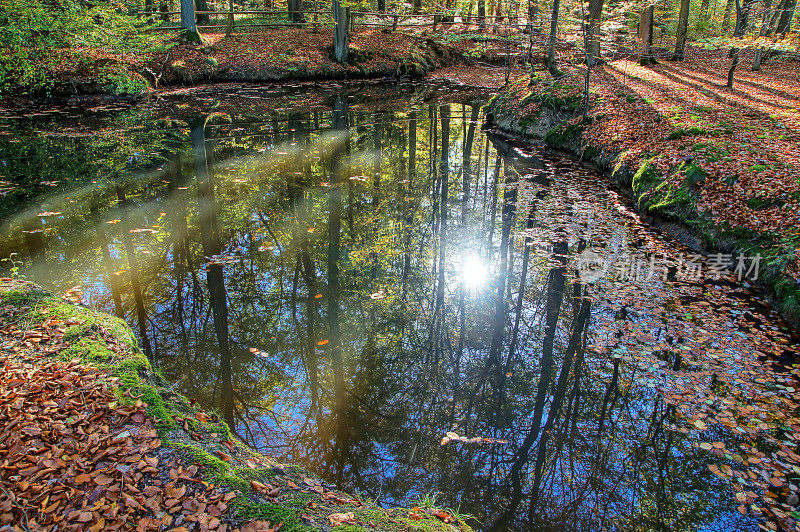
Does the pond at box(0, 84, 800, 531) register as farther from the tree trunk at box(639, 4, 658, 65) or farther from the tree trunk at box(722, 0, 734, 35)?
the tree trunk at box(722, 0, 734, 35)

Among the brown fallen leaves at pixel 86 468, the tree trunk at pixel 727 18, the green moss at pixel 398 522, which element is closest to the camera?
the brown fallen leaves at pixel 86 468

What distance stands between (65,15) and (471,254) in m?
20.0

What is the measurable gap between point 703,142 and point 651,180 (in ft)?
4.52

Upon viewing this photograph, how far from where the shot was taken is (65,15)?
17.6 metres

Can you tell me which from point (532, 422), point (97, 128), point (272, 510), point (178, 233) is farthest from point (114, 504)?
point (97, 128)

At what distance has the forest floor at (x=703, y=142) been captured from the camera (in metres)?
6.58

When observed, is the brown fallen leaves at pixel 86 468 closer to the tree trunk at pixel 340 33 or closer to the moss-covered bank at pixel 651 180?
the moss-covered bank at pixel 651 180

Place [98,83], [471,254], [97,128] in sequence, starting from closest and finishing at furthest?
1. [471,254]
2. [97,128]
3. [98,83]

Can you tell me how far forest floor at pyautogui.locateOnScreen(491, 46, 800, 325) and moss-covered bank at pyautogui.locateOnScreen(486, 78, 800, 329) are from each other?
2 centimetres

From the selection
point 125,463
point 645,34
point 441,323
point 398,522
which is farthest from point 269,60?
point 398,522

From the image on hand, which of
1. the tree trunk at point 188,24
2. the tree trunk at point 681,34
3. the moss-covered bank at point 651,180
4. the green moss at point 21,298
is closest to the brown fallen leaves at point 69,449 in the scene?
the green moss at point 21,298

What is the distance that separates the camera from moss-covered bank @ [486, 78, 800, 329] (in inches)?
237

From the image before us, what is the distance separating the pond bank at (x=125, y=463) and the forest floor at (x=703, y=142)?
6.01m

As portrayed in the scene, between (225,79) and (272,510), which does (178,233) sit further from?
(225,79)
